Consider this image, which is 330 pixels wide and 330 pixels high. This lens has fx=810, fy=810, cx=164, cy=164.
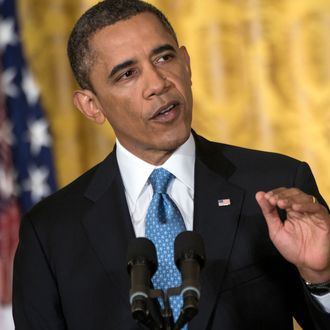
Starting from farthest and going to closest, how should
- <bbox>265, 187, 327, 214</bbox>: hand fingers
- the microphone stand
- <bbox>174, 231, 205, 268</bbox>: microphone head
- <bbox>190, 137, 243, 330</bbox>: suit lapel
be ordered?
<bbox>190, 137, 243, 330</bbox>: suit lapel < <bbox>265, 187, 327, 214</bbox>: hand fingers < <bbox>174, 231, 205, 268</bbox>: microphone head < the microphone stand

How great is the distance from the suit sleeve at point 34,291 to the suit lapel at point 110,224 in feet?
0.44

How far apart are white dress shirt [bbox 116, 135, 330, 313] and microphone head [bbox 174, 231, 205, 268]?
1.69 ft

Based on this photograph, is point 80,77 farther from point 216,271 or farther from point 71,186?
point 216,271

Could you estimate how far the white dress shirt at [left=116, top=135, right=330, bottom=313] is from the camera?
195cm

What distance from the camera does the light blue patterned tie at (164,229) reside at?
6.05 feet

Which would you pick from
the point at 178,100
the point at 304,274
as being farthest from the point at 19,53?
the point at 304,274

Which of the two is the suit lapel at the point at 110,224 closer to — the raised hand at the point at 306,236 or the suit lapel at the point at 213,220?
the suit lapel at the point at 213,220

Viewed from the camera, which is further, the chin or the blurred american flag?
the blurred american flag

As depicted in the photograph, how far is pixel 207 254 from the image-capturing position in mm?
1879

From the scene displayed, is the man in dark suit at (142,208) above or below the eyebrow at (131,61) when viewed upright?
below

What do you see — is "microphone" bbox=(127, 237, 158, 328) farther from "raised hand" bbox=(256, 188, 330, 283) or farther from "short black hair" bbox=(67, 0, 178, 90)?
"short black hair" bbox=(67, 0, 178, 90)

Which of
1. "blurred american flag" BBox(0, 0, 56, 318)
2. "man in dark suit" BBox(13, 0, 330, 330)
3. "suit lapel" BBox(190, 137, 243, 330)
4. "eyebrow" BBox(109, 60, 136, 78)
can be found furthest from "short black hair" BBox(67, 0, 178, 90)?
"blurred american flag" BBox(0, 0, 56, 318)

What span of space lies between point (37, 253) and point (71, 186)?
216 millimetres

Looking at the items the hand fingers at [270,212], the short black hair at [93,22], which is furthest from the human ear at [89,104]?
the hand fingers at [270,212]
